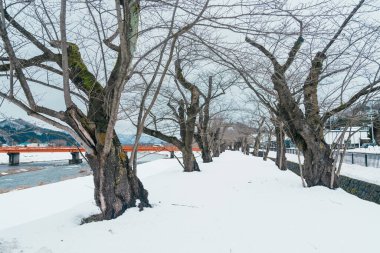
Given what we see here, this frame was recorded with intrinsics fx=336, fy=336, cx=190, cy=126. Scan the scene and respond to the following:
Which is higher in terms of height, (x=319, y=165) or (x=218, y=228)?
(x=319, y=165)

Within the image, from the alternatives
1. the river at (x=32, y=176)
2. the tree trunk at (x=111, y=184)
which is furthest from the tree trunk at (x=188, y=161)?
the tree trunk at (x=111, y=184)

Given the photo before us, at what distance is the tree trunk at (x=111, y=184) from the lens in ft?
17.6

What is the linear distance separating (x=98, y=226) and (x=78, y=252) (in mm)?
1056

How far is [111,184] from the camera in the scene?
5465mm

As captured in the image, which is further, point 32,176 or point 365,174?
point 32,176

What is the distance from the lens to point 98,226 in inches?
193

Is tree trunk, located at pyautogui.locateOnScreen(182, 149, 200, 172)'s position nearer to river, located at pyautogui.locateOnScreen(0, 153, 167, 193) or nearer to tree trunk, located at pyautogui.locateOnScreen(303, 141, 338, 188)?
river, located at pyautogui.locateOnScreen(0, 153, 167, 193)

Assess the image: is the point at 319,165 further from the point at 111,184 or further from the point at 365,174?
the point at 365,174

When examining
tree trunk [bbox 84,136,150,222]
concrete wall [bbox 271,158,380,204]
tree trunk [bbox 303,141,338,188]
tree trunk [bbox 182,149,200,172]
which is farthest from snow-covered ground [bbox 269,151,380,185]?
tree trunk [bbox 84,136,150,222]

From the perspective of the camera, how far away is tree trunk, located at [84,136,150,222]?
5.38 meters

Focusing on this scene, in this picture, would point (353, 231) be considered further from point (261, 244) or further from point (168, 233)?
point (168, 233)

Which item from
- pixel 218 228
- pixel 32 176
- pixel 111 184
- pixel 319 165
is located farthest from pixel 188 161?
pixel 32 176

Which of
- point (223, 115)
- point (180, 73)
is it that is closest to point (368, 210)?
point (180, 73)

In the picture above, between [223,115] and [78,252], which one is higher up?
[223,115]
